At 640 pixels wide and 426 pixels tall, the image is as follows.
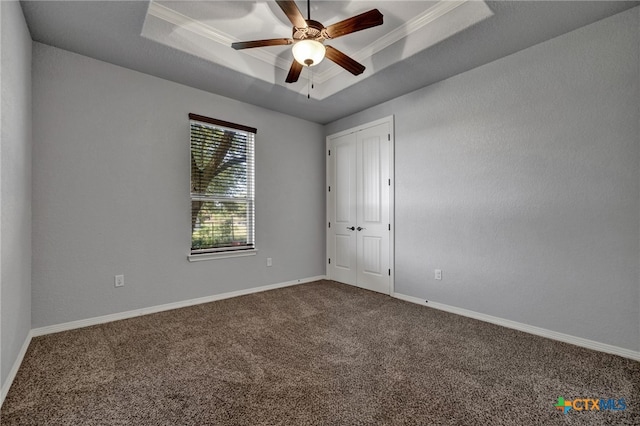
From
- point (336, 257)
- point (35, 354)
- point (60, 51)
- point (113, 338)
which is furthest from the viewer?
point (336, 257)

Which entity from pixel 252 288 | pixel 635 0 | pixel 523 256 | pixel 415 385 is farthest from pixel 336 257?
pixel 635 0

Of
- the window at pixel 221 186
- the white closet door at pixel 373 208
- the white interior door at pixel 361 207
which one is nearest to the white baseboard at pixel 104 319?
the window at pixel 221 186

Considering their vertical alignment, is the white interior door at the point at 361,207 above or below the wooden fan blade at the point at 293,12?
below

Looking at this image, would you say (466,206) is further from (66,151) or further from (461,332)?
(66,151)

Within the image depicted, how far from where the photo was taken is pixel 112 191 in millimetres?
3045

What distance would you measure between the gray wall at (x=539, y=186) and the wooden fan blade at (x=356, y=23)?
164 centimetres

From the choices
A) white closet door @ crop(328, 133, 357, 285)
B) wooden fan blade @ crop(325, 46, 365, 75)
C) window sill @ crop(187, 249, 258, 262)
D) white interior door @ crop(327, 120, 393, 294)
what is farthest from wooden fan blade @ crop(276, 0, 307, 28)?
window sill @ crop(187, 249, 258, 262)

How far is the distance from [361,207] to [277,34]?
245 cm

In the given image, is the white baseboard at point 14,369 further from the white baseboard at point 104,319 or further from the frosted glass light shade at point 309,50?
the frosted glass light shade at point 309,50

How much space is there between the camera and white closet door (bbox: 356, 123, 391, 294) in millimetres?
4031

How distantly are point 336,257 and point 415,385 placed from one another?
2.97 m

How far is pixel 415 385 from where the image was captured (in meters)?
1.88

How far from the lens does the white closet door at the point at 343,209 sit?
4.52m

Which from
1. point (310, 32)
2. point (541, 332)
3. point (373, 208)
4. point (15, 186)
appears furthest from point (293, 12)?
point (541, 332)
